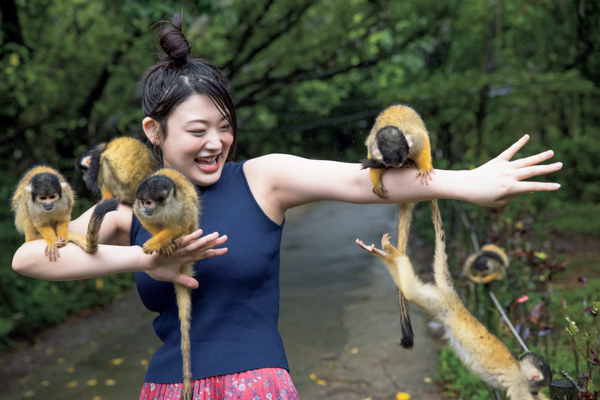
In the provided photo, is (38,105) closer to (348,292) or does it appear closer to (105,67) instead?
(105,67)

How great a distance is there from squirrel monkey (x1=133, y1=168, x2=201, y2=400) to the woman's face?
0.05 m

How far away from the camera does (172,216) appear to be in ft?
4.60

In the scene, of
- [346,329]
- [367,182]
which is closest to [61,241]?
[367,182]

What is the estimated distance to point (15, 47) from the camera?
12.0 feet

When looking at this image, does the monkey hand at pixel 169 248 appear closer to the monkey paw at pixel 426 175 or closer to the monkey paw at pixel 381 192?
the monkey paw at pixel 381 192

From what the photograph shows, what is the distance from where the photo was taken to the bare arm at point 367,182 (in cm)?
113

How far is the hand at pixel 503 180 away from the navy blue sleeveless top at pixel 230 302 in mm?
571

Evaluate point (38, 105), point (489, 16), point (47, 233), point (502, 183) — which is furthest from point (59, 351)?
point (489, 16)

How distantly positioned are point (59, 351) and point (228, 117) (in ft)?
15.4

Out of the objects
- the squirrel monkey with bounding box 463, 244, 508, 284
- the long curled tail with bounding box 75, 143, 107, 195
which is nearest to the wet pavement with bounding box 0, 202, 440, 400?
the squirrel monkey with bounding box 463, 244, 508, 284

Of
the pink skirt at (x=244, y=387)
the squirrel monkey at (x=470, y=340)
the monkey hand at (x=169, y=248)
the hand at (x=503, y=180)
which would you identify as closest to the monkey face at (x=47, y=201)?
the monkey hand at (x=169, y=248)

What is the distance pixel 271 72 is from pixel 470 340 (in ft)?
18.3

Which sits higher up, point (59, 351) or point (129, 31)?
point (129, 31)

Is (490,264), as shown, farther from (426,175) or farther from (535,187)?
(535,187)
